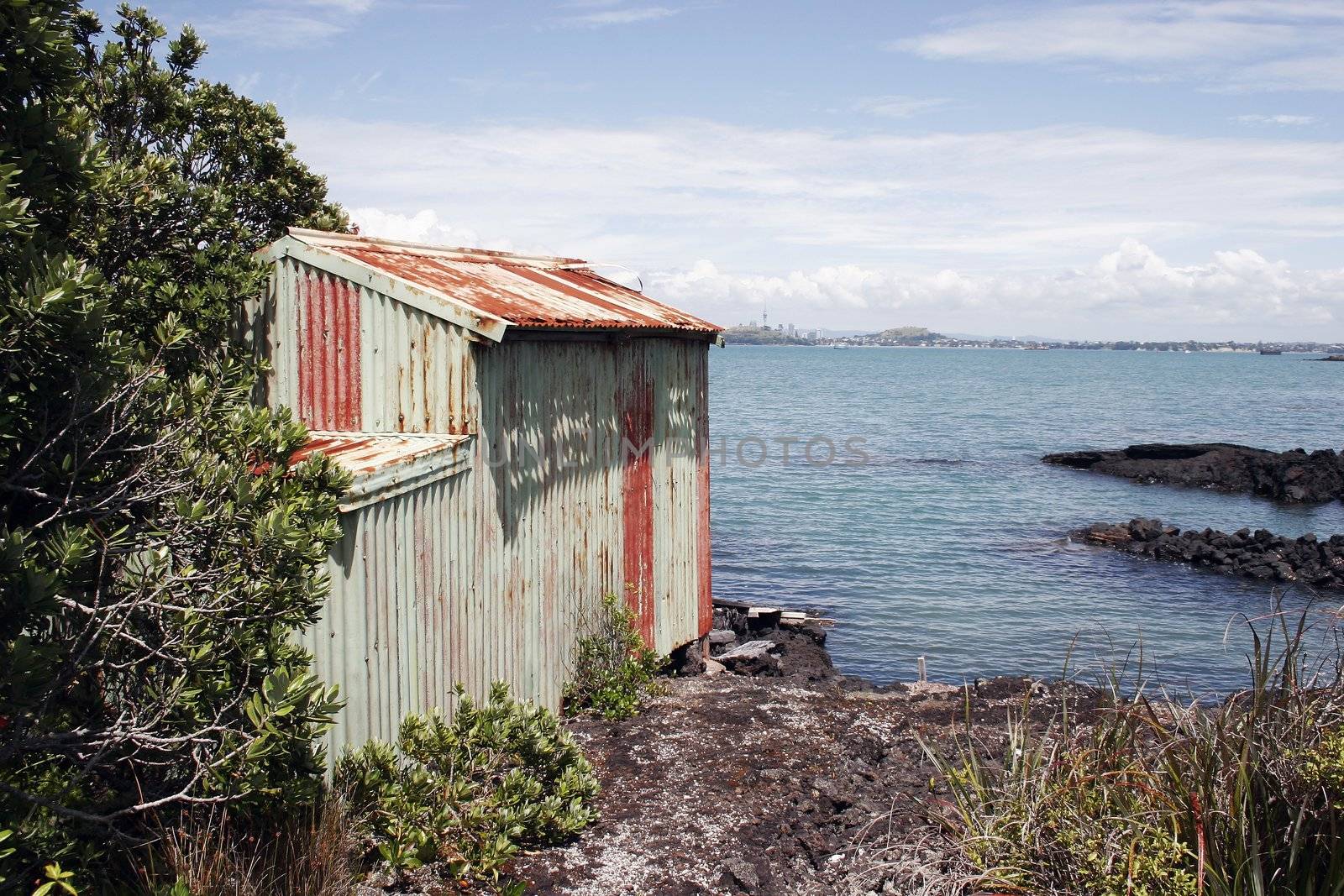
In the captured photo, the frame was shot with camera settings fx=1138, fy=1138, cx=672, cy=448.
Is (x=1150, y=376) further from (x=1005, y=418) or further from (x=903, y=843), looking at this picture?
(x=903, y=843)

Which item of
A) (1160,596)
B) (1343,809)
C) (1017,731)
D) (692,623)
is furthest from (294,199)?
(1160,596)

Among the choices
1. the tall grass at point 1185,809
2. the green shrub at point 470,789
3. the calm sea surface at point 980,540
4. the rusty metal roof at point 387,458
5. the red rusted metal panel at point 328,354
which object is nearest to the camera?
the tall grass at point 1185,809

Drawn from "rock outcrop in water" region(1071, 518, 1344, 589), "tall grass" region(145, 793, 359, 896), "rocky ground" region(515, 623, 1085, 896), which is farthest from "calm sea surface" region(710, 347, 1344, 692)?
"tall grass" region(145, 793, 359, 896)

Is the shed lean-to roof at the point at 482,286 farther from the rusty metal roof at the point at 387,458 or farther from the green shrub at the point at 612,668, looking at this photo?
the green shrub at the point at 612,668

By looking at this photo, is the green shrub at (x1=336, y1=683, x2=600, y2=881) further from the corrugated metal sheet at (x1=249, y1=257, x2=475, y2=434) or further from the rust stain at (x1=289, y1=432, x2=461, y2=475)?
the corrugated metal sheet at (x1=249, y1=257, x2=475, y2=434)

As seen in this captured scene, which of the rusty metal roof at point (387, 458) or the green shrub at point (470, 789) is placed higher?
the rusty metal roof at point (387, 458)

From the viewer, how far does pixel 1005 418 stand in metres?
83.9

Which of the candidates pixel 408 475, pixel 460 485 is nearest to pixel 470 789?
pixel 408 475

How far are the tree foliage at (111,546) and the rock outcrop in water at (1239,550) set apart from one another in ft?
90.9

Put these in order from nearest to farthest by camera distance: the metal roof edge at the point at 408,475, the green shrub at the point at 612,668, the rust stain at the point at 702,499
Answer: the metal roof edge at the point at 408,475
the green shrub at the point at 612,668
the rust stain at the point at 702,499

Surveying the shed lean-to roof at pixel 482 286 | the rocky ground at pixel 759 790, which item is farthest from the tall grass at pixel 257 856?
the shed lean-to roof at pixel 482 286

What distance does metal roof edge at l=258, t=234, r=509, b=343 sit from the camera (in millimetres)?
9031

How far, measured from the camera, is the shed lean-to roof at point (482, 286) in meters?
9.29

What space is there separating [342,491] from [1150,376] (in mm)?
176622
